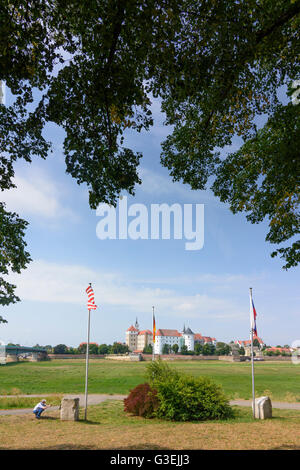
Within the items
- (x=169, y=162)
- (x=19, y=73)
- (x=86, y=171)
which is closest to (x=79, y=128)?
(x=86, y=171)

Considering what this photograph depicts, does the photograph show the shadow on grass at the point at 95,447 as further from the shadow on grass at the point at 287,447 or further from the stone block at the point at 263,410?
the stone block at the point at 263,410

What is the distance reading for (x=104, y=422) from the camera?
15.0 meters

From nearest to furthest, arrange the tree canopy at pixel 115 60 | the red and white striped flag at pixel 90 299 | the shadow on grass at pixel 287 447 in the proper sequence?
the tree canopy at pixel 115 60
the shadow on grass at pixel 287 447
the red and white striped flag at pixel 90 299

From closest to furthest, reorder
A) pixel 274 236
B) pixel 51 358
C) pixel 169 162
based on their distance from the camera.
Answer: pixel 169 162, pixel 274 236, pixel 51 358

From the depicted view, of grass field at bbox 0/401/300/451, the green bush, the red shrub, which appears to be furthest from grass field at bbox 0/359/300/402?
grass field at bbox 0/401/300/451

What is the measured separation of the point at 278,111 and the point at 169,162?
365 centimetres

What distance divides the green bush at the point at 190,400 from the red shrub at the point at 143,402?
0.83 feet

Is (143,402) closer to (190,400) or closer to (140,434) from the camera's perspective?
(190,400)

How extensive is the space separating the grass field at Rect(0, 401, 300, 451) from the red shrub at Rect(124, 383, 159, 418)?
1.50 feet

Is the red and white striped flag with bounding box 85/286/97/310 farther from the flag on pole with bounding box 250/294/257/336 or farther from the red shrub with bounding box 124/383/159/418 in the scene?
the flag on pole with bounding box 250/294/257/336

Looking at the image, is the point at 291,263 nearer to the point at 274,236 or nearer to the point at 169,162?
the point at 274,236

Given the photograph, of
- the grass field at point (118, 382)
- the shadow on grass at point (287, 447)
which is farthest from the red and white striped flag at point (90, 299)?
the shadow on grass at point (287, 447)

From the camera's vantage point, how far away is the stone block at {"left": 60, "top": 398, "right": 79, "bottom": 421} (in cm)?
1528

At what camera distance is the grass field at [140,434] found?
31.3 ft
